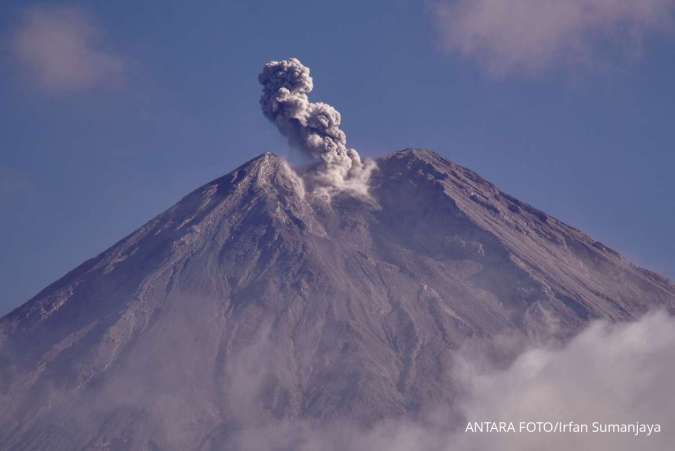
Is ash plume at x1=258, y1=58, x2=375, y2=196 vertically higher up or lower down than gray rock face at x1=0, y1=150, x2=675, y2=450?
higher up

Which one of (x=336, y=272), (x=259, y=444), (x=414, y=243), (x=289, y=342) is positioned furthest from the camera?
(x=414, y=243)

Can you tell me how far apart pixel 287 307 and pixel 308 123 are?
19.7 metres

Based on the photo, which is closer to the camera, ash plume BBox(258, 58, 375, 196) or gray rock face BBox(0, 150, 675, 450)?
gray rock face BBox(0, 150, 675, 450)

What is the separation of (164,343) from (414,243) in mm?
20561

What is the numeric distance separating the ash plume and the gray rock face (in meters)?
2.01

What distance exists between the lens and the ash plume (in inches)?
4348

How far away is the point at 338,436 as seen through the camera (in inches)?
3292

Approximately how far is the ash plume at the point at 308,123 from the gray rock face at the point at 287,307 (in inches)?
79.3

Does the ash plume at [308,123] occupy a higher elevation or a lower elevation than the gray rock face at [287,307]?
higher

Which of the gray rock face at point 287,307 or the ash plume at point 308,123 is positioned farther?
the ash plume at point 308,123

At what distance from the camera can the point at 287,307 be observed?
9444 centimetres

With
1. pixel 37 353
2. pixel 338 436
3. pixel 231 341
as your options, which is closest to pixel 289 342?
pixel 231 341

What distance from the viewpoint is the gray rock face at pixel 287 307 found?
86.6m

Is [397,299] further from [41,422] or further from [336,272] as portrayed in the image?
[41,422]
